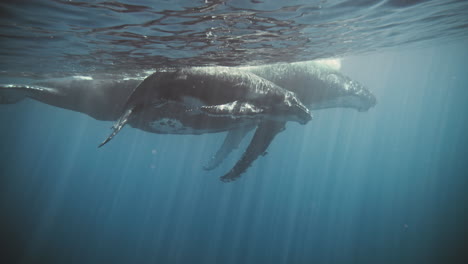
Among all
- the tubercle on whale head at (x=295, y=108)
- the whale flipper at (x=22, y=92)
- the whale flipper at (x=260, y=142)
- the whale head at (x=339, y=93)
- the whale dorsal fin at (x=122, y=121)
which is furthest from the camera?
the whale head at (x=339, y=93)

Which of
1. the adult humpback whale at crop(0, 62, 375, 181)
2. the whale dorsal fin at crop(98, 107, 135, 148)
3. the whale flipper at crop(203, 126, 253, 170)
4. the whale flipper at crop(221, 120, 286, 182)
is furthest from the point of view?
the whale flipper at crop(203, 126, 253, 170)

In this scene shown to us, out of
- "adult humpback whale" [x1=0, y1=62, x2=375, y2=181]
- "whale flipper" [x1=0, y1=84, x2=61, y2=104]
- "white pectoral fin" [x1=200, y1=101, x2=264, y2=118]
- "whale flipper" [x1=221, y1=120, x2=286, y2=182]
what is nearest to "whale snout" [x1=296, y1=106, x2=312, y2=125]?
"adult humpback whale" [x1=0, y1=62, x2=375, y2=181]

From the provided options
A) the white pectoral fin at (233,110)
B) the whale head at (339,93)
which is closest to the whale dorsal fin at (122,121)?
the white pectoral fin at (233,110)

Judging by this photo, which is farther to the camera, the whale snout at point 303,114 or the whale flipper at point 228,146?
the whale flipper at point 228,146

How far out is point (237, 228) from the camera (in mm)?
38844

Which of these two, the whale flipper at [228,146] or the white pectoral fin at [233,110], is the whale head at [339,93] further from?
the white pectoral fin at [233,110]

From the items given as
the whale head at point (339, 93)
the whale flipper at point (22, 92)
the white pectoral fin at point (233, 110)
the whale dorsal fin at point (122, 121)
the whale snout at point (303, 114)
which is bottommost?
the whale dorsal fin at point (122, 121)

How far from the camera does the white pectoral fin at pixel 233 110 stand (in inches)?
209

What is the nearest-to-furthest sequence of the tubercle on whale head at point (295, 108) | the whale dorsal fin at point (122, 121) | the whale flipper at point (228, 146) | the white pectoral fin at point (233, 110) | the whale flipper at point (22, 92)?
the white pectoral fin at point (233, 110)
the whale dorsal fin at point (122, 121)
the tubercle on whale head at point (295, 108)
the whale flipper at point (22, 92)
the whale flipper at point (228, 146)

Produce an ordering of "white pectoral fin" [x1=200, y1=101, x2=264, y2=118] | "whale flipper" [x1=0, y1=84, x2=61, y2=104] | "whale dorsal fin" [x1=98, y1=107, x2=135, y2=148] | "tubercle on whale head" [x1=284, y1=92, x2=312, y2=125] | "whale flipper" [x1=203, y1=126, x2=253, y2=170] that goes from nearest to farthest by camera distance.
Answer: "white pectoral fin" [x1=200, y1=101, x2=264, y2=118], "whale dorsal fin" [x1=98, y1=107, x2=135, y2=148], "tubercle on whale head" [x1=284, y1=92, x2=312, y2=125], "whale flipper" [x1=0, y1=84, x2=61, y2=104], "whale flipper" [x1=203, y1=126, x2=253, y2=170]

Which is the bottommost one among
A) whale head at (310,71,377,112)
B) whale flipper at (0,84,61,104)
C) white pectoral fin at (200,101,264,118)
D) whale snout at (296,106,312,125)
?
whale flipper at (0,84,61,104)

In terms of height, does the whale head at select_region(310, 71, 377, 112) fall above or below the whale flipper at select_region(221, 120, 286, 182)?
above

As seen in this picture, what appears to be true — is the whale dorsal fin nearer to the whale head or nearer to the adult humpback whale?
the adult humpback whale

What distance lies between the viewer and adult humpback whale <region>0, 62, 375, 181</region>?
265 inches
